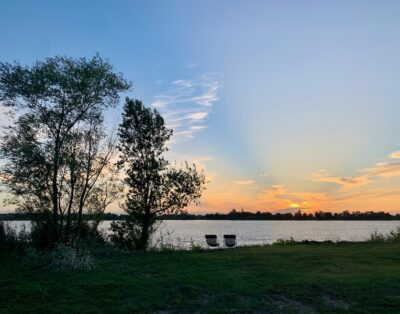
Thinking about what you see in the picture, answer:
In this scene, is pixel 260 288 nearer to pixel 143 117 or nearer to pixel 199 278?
pixel 199 278

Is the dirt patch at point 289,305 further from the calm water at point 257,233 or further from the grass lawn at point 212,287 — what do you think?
the calm water at point 257,233

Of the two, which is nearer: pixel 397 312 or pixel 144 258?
pixel 397 312

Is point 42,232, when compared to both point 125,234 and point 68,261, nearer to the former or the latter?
point 125,234

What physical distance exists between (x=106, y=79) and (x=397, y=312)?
47.8 ft

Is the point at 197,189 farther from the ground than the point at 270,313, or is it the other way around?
the point at 197,189

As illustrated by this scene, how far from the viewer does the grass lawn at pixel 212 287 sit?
8695mm

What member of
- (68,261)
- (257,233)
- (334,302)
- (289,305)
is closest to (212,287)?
(289,305)

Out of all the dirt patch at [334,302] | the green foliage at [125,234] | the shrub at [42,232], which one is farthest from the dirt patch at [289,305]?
the green foliage at [125,234]

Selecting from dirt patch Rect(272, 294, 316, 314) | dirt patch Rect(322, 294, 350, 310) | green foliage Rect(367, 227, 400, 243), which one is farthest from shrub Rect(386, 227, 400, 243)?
dirt patch Rect(272, 294, 316, 314)

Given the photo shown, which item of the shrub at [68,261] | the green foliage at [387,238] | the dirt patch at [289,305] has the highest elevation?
the green foliage at [387,238]

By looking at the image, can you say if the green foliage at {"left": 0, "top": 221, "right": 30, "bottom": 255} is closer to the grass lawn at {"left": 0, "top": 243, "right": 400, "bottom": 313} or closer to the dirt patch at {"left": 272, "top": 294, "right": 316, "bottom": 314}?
the grass lawn at {"left": 0, "top": 243, "right": 400, "bottom": 313}

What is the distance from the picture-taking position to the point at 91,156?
19516mm

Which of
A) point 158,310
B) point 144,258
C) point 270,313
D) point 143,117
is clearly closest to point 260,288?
point 270,313

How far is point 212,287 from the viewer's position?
10148mm
